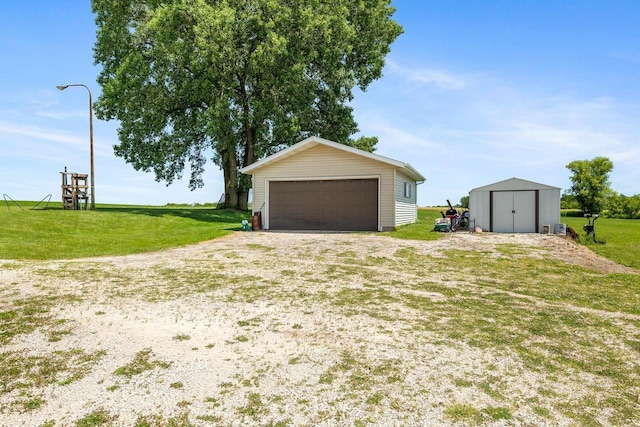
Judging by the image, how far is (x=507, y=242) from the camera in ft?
46.6

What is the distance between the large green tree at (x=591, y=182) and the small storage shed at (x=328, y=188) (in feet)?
131

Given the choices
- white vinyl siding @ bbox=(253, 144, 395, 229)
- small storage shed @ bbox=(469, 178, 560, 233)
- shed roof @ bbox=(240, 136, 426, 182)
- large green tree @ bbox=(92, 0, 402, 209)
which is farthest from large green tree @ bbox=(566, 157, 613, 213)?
white vinyl siding @ bbox=(253, 144, 395, 229)

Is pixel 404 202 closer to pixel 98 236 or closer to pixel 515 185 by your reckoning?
pixel 515 185

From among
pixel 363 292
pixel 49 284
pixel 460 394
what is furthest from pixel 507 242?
pixel 49 284

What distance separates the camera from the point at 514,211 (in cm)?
1844

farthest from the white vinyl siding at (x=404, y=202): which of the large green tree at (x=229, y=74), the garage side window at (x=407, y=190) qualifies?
the large green tree at (x=229, y=74)

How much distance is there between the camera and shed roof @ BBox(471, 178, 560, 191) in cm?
1788

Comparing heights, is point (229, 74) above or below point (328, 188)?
above

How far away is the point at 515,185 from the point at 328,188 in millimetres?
8611

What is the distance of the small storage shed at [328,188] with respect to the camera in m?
17.8

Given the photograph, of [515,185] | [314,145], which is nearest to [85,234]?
[314,145]

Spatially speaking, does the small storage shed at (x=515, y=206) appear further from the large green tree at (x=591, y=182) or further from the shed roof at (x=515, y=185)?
the large green tree at (x=591, y=182)

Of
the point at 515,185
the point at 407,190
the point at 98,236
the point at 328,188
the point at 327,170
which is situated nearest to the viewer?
the point at 98,236

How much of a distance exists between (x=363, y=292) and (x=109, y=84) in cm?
2535
